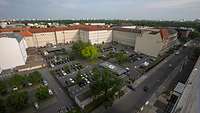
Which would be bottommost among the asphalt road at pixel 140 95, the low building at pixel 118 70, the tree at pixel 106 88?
the asphalt road at pixel 140 95

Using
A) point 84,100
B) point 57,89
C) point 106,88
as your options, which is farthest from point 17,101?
point 106,88

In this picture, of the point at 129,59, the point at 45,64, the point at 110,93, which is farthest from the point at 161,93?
the point at 45,64

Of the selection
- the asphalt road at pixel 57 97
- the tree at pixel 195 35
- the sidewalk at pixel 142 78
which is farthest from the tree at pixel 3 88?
the tree at pixel 195 35

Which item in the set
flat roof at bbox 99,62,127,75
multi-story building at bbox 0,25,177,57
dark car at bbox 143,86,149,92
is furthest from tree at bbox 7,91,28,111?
multi-story building at bbox 0,25,177,57

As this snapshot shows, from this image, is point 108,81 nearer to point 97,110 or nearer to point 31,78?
point 97,110

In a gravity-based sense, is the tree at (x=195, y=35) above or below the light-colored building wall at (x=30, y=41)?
above

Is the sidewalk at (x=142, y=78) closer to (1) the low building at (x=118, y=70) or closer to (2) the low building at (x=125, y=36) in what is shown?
(1) the low building at (x=118, y=70)
